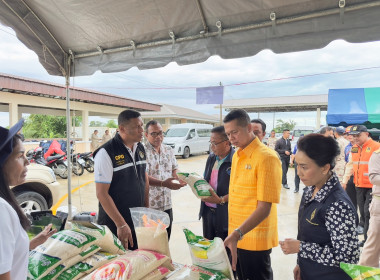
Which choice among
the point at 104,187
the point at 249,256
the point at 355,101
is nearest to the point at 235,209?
the point at 249,256

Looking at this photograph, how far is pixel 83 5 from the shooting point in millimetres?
2189

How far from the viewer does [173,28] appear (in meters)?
2.27

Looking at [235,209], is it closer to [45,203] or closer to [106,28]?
[106,28]

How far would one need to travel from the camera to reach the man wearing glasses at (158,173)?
2.80m

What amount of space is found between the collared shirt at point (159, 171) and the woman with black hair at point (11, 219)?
186cm

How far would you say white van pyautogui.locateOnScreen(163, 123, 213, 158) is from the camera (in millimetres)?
14422

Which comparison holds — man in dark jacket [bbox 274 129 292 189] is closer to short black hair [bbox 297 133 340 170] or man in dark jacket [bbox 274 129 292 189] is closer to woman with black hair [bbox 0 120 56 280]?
short black hair [bbox 297 133 340 170]

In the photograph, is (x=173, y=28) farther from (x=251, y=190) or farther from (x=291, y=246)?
(x=291, y=246)

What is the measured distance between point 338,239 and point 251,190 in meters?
0.68

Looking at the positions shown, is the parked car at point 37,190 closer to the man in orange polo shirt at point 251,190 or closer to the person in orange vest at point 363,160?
the man in orange polo shirt at point 251,190

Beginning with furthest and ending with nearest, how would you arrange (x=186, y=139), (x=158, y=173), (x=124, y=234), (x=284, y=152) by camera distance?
1. (x=186, y=139)
2. (x=284, y=152)
3. (x=158, y=173)
4. (x=124, y=234)

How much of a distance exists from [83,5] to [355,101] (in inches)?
261

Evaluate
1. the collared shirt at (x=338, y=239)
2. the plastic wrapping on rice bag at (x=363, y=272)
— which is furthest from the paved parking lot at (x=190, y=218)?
the plastic wrapping on rice bag at (x=363, y=272)

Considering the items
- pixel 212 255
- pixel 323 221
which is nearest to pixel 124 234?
pixel 212 255
